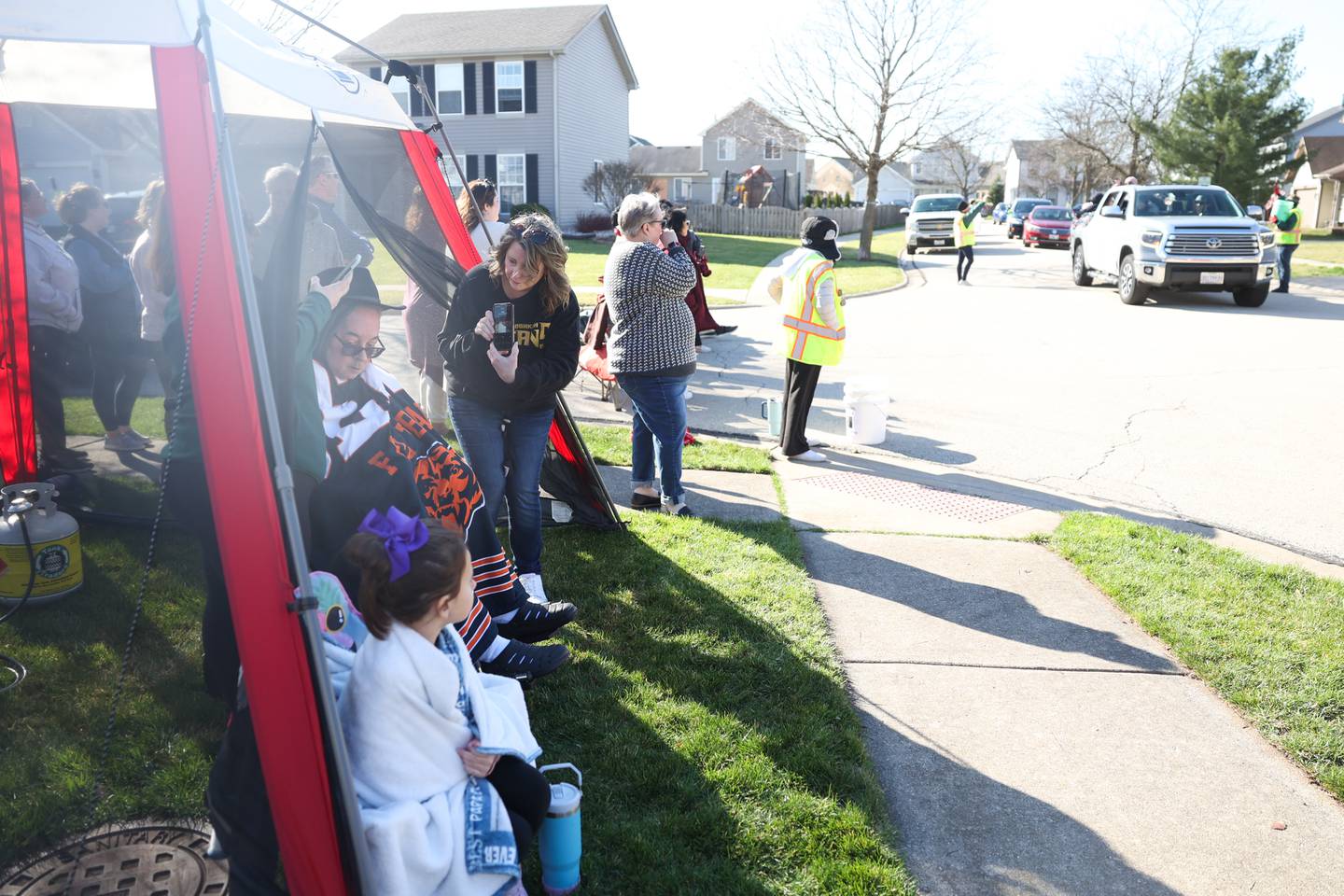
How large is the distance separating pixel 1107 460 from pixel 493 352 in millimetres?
5675

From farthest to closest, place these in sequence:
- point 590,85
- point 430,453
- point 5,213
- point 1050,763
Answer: point 590,85 → point 5,213 → point 430,453 → point 1050,763

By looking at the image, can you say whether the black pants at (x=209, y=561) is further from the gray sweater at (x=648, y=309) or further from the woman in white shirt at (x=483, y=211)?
the woman in white shirt at (x=483, y=211)

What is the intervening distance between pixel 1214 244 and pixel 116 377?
16839 mm

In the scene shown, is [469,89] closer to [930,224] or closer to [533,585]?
[930,224]

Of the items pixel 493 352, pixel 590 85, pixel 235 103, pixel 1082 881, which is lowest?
pixel 1082 881

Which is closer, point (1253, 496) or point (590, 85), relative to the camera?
point (1253, 496)

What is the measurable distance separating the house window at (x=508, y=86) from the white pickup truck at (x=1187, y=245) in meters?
19.7

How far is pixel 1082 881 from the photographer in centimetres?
303

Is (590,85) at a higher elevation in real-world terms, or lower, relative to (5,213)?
higher

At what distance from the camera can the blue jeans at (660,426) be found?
5902 millimetres

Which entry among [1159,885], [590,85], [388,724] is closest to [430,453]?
[388,724]

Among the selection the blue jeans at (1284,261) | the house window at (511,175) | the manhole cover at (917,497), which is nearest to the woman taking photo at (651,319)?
the manhole cover at (917,497)

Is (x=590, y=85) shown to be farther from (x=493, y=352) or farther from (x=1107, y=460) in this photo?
(x=493, y=352)

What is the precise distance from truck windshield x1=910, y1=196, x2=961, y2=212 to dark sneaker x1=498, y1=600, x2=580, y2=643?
32240mm
